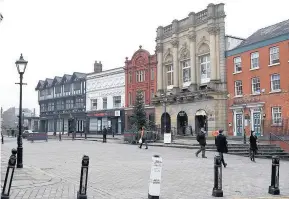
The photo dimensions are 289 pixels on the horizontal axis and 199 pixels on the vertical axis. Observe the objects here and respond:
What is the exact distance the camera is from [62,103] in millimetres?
67125

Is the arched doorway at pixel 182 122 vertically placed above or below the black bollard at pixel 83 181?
above

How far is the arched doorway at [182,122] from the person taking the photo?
135 feet

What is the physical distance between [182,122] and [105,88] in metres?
18.2

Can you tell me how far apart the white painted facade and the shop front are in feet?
2.91

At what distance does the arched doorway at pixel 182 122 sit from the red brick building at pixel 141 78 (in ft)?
18.7

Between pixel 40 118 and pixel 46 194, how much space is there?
69.0 m

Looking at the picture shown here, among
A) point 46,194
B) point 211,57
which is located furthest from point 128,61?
point 46,194

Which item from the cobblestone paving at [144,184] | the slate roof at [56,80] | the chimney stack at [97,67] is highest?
the chimney stack at [97,67]

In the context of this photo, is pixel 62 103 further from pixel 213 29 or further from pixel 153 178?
pixel 153 178

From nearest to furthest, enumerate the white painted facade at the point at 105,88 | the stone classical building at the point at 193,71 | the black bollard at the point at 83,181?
the black bollard at the point at 83,181, the stone classical building at the point at 193,71, the white painted facade at the point at 105,88

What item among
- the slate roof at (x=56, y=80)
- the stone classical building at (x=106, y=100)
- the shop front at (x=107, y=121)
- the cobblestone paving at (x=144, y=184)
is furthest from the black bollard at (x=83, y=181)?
the slate roof at (x=56, y=80)

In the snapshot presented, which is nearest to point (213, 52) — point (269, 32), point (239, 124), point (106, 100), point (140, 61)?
point (269, 32)

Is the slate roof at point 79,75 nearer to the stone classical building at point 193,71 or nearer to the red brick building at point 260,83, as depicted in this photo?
the stone classical building at point 193,71

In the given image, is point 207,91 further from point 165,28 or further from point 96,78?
point 96,78
